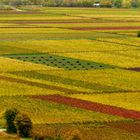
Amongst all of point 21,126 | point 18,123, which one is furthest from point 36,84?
point 18,123

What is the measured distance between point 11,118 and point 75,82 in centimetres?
1294

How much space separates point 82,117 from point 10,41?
112 feet

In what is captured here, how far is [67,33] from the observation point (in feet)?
230

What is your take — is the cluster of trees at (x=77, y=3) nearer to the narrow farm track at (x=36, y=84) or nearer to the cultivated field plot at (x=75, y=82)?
the cultivated field plot at (x=75, y=82)

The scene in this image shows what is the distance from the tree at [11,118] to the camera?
22.4 m

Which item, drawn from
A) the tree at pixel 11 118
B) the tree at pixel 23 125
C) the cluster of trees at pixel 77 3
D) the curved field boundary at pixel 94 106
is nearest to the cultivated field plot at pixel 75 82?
the curved field boundary at pixel 94 106

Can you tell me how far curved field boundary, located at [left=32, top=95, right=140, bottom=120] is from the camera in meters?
26.4

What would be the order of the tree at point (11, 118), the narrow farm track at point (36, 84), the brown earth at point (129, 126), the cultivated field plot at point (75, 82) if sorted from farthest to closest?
1. the narrow farm track at point (36, 84)
2. the cultivated field plot at point (75, 82)
3. the brown earth at point (129, 126)
4. the tree at point (11, 118)

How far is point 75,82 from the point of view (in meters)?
35.1

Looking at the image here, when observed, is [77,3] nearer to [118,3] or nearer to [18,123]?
[118,3]

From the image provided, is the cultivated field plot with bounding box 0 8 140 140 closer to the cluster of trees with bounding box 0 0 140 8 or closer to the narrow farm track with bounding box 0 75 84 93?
the narrow farm track with bounding box 0 75 84 93

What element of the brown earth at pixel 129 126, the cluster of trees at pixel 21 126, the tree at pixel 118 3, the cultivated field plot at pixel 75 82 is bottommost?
the tree at pixel 118 3

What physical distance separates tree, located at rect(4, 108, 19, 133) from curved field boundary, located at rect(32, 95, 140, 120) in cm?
528

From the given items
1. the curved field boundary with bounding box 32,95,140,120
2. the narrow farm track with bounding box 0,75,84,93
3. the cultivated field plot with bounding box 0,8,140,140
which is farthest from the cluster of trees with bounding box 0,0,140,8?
the curved field boundary with bounding box 32,95,140,120
